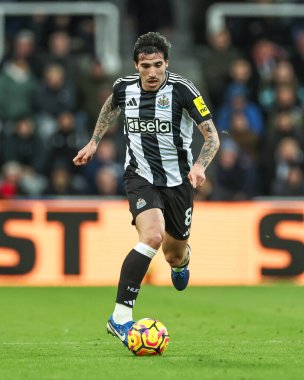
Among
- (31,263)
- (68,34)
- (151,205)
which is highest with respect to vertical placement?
(68,34)

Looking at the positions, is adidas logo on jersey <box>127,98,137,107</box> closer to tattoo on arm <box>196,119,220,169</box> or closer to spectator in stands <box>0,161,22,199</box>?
tattoo on arm <box>196,119,220,169</box>

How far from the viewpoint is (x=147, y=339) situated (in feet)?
25.8

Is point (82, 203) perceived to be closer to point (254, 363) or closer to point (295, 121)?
point (295, 121)

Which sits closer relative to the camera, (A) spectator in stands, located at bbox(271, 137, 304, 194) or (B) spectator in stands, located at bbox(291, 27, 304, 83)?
(A) spectator in stands, located at bbox(271, 137, 304, 194)

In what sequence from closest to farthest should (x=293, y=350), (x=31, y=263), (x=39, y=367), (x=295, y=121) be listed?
(x=39, y=367), (x=293, y=350), (x=31, y=263), (x=295, y=121)

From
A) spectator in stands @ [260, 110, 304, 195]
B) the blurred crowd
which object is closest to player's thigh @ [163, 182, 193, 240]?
the blurred crowd

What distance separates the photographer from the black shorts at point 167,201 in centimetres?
848

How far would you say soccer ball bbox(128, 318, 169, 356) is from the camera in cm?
786

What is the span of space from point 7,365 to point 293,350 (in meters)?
2.08

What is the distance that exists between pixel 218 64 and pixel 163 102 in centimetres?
1016

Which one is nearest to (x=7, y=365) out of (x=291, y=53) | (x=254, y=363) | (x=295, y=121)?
(x=254, y=363)

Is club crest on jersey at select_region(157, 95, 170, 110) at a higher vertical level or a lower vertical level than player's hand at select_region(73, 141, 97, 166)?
higher

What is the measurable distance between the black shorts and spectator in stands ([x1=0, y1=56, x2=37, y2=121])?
8.50m

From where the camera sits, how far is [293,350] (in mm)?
8242
